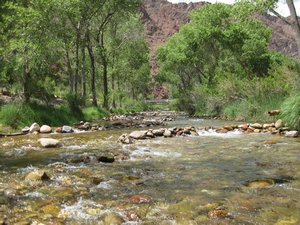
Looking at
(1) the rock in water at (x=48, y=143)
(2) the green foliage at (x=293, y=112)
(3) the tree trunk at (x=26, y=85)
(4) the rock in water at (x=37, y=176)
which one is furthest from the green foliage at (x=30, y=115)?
(2) the green foliage at (x=293, y=112)

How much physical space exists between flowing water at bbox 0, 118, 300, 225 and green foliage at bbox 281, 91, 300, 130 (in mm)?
3457

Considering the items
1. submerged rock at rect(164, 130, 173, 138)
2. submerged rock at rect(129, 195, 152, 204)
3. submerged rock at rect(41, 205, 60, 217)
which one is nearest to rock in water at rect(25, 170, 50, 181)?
submerged rock at rect(41, 205, 60, 217)

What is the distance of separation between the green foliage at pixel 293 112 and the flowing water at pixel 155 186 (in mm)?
3457

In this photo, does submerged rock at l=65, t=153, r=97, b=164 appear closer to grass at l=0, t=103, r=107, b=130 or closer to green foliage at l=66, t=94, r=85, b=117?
grass at l=0, t=103, r=107, b=130

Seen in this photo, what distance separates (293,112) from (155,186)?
915 cm

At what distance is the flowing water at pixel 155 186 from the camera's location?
190 inches

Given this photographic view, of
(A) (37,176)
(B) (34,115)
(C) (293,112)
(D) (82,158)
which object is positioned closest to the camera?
(A) (37,176)

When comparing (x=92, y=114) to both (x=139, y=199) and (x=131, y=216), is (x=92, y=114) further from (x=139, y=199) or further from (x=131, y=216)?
(x=131, y=216)

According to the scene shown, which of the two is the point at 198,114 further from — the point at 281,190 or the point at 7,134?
the point at 281,190

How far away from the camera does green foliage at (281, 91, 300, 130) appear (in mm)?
13395

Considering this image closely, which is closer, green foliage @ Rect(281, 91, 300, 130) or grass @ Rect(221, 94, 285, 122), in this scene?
green foliage @ Rect(281, 91, 300, 130)

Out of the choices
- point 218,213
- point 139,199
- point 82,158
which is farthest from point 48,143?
point 218,213

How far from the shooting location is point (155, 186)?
20.6 ft

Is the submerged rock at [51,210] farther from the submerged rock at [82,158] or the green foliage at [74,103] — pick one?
the green foliage at [74,103]
